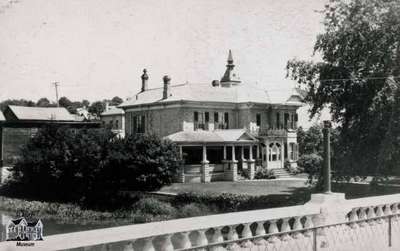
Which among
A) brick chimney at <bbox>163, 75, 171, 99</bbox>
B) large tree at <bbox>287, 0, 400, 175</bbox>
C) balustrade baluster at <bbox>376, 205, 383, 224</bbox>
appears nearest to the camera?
balustrade baluster at <bbox>376, 205, 383, 224</bbox>

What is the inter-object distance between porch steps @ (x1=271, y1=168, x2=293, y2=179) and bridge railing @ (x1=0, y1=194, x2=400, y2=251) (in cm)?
2833

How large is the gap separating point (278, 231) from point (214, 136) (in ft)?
99.2

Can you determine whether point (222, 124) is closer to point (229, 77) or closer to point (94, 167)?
point (229, 77)

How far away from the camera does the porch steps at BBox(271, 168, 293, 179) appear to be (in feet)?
126

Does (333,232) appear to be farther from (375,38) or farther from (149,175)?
(149,175)

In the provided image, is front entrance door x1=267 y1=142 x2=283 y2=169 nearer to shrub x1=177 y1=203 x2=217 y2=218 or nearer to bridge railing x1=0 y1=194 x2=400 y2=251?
shrub x1=177 y1=203 x2=217 y2=218

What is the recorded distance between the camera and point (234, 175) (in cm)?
3634

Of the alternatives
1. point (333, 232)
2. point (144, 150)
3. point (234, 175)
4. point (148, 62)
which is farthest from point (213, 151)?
point (333, 232)

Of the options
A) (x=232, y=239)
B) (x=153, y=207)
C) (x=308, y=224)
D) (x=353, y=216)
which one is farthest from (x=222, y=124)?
(x=232, y=239)

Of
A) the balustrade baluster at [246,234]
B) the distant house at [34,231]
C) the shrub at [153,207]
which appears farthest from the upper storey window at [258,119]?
the distant house at [34,231]

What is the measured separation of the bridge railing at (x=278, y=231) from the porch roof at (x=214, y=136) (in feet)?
87.8

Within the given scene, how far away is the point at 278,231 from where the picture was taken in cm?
806

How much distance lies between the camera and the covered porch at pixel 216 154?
35.7 m

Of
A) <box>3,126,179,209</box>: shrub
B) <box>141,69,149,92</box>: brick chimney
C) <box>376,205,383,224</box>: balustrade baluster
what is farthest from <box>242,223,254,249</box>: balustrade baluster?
<box>141,69,149,92</box>: brick chimney
